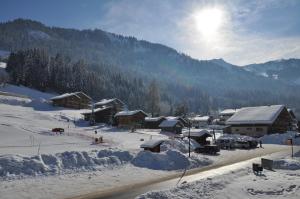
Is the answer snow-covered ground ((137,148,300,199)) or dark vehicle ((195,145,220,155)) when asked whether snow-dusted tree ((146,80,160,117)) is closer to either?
dark vehicle ((195,145,220,155))

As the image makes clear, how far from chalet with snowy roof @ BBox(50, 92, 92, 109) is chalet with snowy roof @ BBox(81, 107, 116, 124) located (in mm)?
18988

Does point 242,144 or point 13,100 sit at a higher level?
point 13,100

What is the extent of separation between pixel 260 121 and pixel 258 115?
3.44m

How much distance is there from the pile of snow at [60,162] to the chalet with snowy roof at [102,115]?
6547 cm

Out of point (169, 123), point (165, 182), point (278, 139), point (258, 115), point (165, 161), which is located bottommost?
point (165, 182)

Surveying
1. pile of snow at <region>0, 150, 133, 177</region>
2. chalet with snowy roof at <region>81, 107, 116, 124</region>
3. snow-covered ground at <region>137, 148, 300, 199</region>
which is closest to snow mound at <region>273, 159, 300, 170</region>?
snow-covered ground at <region>137, 148, 300, 199</region>

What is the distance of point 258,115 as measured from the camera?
8331cm

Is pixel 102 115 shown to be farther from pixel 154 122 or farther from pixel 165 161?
pixel 165 161

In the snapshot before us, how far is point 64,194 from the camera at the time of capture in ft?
67.9

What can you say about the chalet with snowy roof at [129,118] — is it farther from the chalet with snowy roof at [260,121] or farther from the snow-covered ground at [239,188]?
the snow-covered ground at [239,188]

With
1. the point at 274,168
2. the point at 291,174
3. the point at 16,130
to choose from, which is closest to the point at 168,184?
the point at 291,174

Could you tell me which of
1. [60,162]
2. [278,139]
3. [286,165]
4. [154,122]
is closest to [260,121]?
[278,139]

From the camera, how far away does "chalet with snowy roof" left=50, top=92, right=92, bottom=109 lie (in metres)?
115

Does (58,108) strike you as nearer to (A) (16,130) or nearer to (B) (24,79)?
(B) (24,79)
